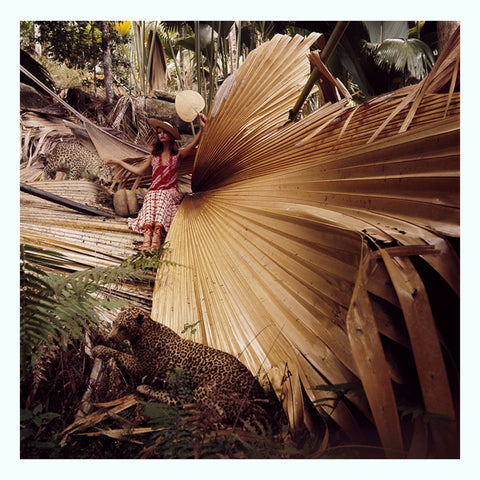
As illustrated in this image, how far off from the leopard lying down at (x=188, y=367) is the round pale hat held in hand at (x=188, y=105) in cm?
81

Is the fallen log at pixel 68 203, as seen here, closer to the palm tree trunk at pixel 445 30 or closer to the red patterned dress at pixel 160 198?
the red patterned dress at pixel 160 198

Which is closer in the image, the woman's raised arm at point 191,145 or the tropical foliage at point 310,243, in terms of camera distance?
the tropical foliage at point 310,243

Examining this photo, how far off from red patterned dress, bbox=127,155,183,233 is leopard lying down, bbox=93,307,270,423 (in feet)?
1.26

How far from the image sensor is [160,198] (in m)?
1.64

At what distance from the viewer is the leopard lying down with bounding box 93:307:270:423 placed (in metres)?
1.22

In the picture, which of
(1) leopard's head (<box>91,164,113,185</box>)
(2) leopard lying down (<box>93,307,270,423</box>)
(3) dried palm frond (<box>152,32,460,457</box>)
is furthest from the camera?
(1) leopard's head (<box>91,164,113,185</box>)

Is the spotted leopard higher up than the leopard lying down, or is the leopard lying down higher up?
the spotted leopard

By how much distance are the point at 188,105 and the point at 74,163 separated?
0.54m

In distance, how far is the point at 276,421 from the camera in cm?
119

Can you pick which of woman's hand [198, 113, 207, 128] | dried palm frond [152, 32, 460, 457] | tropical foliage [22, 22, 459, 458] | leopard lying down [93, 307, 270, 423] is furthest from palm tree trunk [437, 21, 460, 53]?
leopard lying down [93, 307, 270, 423]

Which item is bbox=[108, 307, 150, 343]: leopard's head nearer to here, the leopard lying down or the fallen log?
the leopard lying down

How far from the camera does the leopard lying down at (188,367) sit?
47.9 inches

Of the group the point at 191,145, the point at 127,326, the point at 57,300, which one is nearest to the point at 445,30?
the point at 191,145

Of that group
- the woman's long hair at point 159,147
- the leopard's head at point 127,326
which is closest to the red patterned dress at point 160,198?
the woman's long hair at point 159,147
